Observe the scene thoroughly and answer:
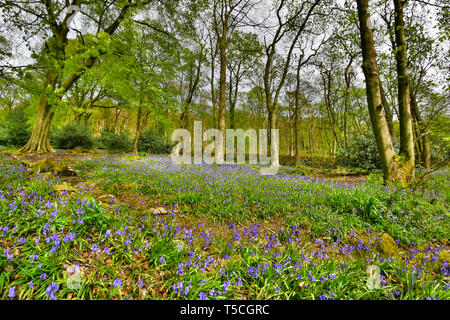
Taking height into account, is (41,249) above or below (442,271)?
above

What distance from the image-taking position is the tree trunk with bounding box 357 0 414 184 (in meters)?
4.94

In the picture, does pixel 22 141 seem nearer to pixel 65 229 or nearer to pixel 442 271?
pixel 65 229

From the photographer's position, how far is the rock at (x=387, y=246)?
2.50 metres

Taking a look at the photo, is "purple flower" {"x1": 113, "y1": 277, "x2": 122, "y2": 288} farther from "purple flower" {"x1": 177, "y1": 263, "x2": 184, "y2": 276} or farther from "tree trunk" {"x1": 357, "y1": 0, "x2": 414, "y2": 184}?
"tree trunk" {"x1": 357, "y1": 0, "x2": 414, "y2": 184}

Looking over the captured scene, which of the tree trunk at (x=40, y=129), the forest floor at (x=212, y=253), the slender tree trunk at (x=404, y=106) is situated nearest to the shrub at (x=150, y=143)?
the tree trunk at (x=40, y=129)

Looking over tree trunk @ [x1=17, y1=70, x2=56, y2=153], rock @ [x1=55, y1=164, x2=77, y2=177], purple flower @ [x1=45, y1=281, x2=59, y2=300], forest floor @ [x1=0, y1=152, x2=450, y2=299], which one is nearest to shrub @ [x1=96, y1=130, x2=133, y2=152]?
tree trunk @ [x1=17, y1=70, x2=56, y2=153]

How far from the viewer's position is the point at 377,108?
16.2 ft

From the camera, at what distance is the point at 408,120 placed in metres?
5.77

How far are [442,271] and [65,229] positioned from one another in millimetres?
4823
